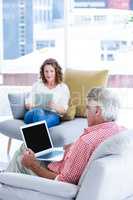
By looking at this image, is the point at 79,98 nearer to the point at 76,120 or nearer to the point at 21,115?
the point at 76,120

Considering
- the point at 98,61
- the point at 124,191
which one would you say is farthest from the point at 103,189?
the point at 98,61

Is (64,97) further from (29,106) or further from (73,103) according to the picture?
(29,106)

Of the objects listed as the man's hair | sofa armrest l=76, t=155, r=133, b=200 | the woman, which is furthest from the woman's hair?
sofa armrest l=76, t=155, r=133, b=200

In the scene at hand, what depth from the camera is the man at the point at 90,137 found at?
2279 millimetres

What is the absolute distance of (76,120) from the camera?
4.52m

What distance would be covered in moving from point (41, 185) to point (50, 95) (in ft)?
8.00

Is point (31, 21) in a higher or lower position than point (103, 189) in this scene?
higher

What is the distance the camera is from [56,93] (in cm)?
462

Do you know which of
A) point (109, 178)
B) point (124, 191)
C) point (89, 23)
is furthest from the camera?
point (89, 23)

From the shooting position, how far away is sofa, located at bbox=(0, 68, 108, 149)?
4.37 meters

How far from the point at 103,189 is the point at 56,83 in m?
2.71

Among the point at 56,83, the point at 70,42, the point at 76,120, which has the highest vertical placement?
the point at 70,42

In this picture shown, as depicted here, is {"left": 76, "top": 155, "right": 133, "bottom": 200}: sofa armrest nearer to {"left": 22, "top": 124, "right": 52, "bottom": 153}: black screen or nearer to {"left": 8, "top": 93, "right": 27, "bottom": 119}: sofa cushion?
{"left": 22, "top": 124, "right": 52, "bottom": 153}: black screen

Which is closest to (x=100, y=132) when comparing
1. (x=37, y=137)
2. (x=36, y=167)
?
(x=36, y=167)
